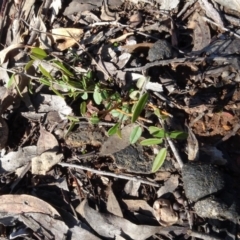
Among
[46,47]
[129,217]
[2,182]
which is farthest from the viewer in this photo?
[46,47]

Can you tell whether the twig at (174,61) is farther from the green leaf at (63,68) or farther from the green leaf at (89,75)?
the green leaf at (63,68)

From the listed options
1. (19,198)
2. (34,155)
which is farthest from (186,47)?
(19,198)

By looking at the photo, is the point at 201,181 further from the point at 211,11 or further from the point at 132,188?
the point at 211,11

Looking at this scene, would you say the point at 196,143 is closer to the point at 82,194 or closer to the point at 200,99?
the point at 200,99

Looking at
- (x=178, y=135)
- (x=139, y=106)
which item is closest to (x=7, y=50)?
(x=139, y=106)

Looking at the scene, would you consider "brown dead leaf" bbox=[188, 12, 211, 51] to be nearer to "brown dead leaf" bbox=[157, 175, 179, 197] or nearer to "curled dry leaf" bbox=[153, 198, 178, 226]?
"brown dead leaf" bbox=[157, 175, 179, 197]
